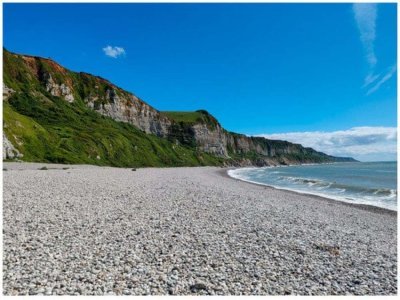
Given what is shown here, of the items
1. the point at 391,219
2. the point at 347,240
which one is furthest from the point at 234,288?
the point at 391,219

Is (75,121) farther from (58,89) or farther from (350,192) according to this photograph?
(350,192)

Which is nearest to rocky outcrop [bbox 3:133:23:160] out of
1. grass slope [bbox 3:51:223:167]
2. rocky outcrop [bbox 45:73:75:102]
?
grass slope [bbox 3:51:223:167]

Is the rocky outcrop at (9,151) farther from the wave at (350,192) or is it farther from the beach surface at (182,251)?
the wave at (350,192)

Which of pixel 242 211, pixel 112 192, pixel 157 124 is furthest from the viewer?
pixel 157 124

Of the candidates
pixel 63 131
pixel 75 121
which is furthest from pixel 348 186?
pixel 75 121

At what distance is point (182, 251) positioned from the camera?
1168 centimetres

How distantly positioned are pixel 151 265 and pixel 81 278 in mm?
2341

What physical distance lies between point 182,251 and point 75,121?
11884 cm

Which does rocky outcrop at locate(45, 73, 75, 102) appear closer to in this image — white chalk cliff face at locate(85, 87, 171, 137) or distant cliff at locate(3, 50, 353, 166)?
distant cliff at locate(3, 50, 353, 166)

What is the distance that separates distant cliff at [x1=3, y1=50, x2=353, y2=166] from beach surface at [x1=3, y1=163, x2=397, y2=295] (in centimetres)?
5934

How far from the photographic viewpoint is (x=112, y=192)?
25.8 m

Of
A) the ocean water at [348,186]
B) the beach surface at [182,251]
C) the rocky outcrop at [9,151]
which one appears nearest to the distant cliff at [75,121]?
the rocky outcrop at [9,151]

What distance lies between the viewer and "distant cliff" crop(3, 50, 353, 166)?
76562 mm
